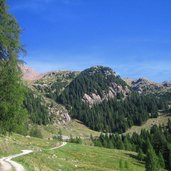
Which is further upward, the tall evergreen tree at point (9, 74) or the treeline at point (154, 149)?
the tall evergreen tree at point (9, 74)

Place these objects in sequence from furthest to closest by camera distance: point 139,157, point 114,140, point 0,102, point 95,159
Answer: point 114,140, point 139,157, point 95,159, point 0,102

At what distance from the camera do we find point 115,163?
3639 inches

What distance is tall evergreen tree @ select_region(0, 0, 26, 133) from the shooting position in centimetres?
2558

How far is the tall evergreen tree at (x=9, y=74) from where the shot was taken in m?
25.6

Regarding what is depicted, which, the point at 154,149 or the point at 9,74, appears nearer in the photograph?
the point at 9,74

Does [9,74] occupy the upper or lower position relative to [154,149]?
upper

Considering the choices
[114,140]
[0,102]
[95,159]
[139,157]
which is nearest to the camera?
[0,102]

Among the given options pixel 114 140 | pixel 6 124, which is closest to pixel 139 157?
pixel 114 140

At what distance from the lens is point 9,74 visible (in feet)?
84.0

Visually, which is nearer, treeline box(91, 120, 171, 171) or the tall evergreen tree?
the tall evergreen tree

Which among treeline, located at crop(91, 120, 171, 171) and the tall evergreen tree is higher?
the tall evergreen tree

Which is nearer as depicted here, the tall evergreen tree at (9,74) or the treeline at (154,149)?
the tall evergreen tree at (9,74)

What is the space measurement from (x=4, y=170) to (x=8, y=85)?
6.27 meters

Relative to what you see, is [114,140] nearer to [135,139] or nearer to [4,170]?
[135,139]
